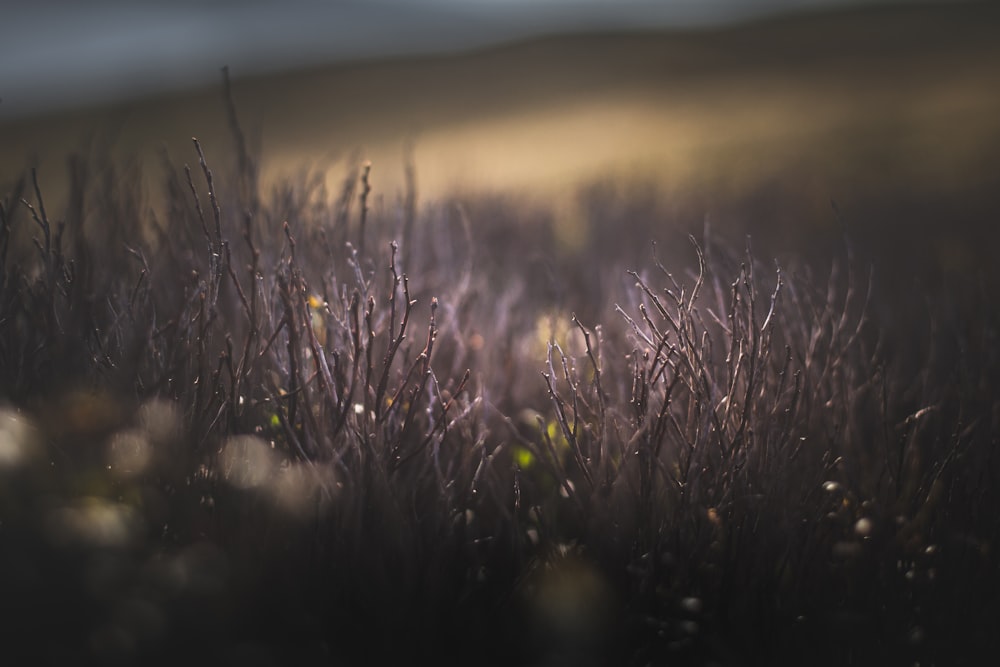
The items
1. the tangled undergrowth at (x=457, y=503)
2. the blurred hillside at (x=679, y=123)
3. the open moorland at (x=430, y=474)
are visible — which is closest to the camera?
the open moorland at (x=430, y=474)

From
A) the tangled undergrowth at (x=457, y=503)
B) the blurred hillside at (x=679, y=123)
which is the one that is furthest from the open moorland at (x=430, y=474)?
the blurred hillside at (x=679, y=123)

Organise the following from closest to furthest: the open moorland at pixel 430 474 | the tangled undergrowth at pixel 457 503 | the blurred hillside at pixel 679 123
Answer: the open moorland at pixel 430 474, the tangled undergrowth at pixel 457 503, the blurred hillside at pixel 679 123

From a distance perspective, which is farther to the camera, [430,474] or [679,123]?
[679,123]

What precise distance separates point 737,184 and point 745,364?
6187 mm

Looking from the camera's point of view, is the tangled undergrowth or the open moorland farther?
the tangled undergrowth

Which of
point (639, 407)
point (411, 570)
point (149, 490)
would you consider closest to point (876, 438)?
point (639, 407)

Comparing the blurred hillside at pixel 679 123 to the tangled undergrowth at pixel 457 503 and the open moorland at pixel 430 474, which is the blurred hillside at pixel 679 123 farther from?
the tangled undergrowth at pixel 457 503

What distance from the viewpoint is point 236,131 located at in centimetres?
254

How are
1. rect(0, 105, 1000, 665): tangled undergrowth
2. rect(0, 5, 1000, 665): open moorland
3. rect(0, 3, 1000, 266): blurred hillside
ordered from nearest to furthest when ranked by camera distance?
rect(0, 5, 1000, 665): open moorland
rect(0, 105, 1000, 665): tangled undergrowth
rect(0, 3, 1000, 266): blurred hillside

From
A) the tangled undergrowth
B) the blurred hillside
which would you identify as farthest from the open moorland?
the blurred hillside

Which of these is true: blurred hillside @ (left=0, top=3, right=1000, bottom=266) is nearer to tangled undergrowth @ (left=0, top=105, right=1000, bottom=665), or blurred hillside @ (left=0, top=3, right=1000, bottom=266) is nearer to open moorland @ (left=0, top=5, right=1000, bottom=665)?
open moorland @ (left=0, top=5, right=1000, bottom=665)

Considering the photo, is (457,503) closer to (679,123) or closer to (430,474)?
(430,474)

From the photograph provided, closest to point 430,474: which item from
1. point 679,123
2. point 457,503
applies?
point 457,503

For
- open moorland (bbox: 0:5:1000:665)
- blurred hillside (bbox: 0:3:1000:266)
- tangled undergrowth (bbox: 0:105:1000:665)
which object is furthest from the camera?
blurred hillside (bbox: 0:3:1000:266)
